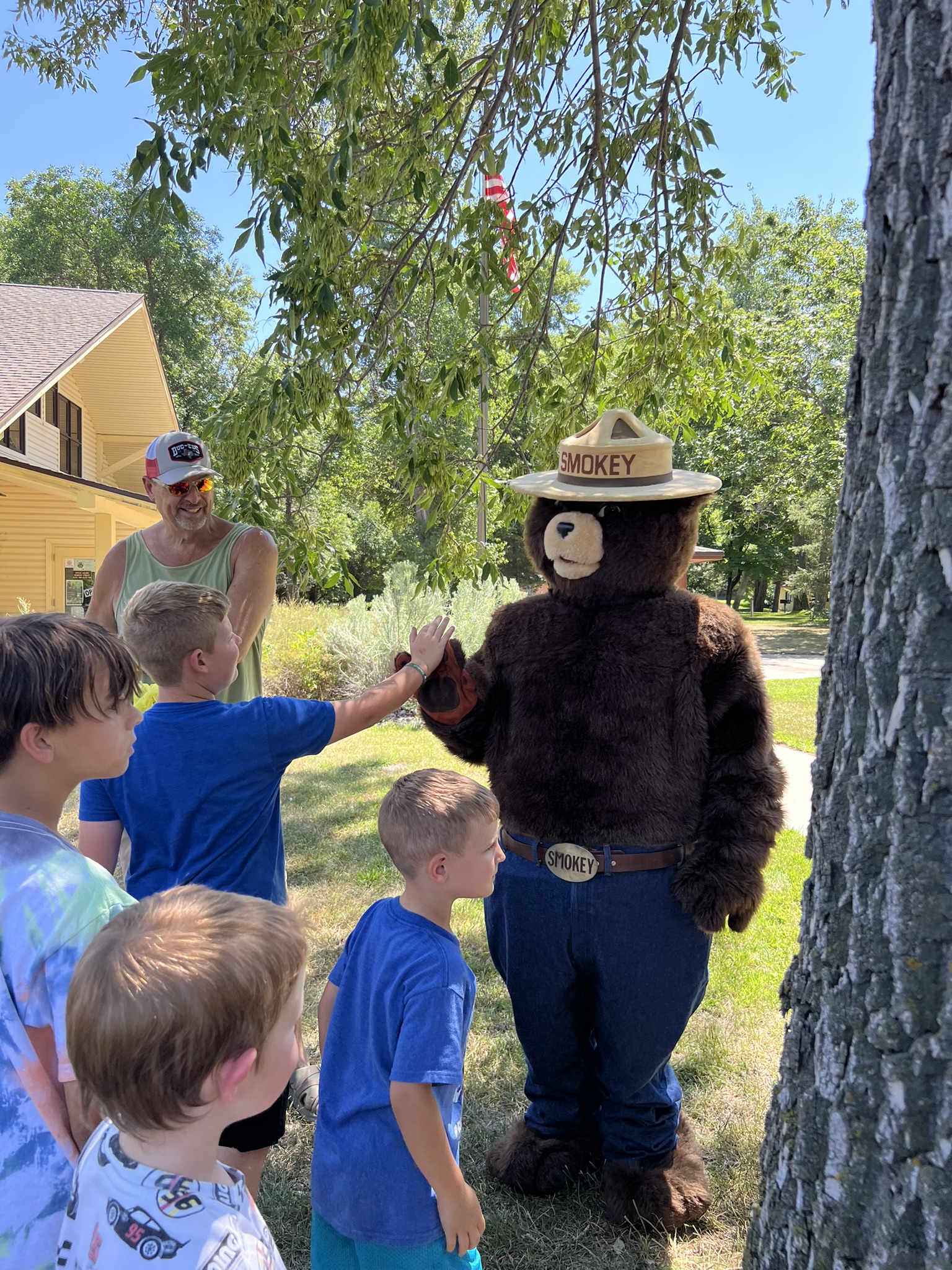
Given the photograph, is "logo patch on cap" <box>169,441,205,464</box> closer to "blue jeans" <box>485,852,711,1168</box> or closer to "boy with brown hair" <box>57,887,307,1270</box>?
"blue jeans" <box>485,852,711,1168</box>

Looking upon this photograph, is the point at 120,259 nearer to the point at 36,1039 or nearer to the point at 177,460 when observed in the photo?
the point at 177,460

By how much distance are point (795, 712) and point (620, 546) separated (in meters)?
8.94

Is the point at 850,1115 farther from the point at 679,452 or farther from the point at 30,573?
the point at 679,452

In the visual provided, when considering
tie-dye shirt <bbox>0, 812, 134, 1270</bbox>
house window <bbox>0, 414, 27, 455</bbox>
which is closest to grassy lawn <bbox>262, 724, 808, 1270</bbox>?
tie-dye shirt <bbox>0, 812, 134, 1270</bbox>

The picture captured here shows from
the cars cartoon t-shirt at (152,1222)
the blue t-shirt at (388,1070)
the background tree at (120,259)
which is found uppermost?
the background tree at (120,259)

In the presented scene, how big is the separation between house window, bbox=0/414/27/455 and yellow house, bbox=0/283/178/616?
0.02 metres

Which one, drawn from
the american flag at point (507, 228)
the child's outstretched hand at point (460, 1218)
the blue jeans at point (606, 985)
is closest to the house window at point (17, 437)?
the american flag at point (507, 228)

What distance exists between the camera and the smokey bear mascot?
2369mm

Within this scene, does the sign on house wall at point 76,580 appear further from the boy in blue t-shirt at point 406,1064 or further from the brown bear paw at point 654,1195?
the boy in blue t-shirt at point 406,1064

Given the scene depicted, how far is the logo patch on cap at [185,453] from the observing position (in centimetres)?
300

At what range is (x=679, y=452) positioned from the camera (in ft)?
101

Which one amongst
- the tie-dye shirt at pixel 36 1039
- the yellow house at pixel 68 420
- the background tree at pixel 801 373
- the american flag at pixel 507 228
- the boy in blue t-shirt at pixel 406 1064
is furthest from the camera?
the background tree at pixel 801 373

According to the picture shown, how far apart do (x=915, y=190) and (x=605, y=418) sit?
1406 millimetres

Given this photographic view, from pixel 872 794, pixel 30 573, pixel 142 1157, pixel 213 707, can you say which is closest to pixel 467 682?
pixel 213 707
